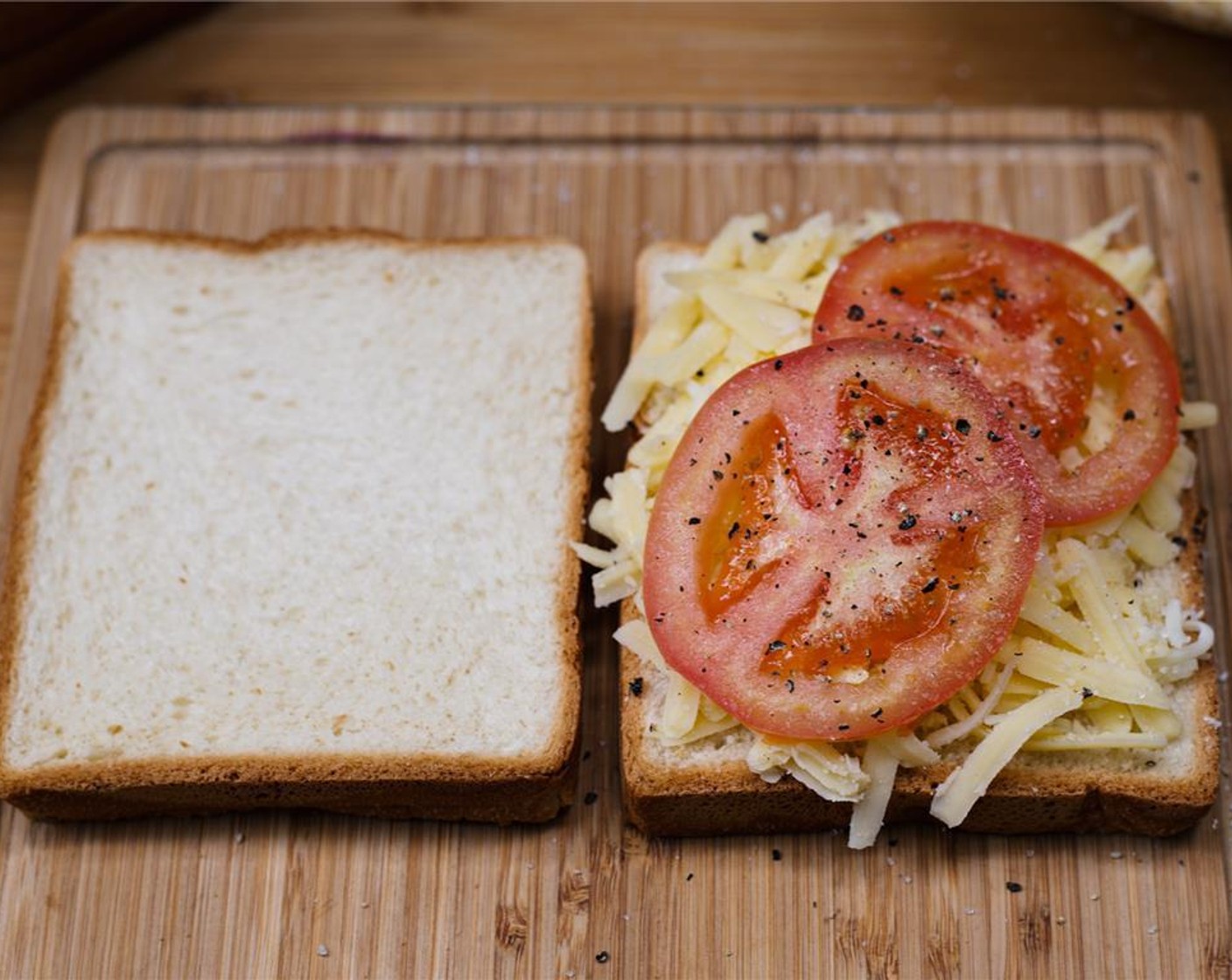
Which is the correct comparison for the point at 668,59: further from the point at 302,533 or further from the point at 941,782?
the point at 941,782

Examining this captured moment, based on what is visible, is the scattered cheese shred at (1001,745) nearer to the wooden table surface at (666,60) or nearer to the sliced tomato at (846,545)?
the sliced tomato at (846,545)

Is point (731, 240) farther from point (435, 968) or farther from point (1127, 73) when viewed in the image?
point (435, 968)

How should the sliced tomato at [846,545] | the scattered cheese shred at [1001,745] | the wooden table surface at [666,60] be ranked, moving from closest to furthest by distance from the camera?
1. the sliced tomato at [846,545]
2. the scattered cheese shred at [1001,745]
3. the wooden table surface at [666,60]

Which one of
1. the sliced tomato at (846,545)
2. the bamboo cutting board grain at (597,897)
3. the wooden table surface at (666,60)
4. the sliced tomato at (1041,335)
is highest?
the wooden table surface at (666,60)

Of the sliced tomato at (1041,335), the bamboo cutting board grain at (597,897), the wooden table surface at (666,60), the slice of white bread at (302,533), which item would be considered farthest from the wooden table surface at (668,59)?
the bamboo cutting board grain at (597,897)

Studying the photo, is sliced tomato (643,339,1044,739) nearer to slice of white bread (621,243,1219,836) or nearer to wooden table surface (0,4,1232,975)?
Answer: slice of white bread (621,243,1219,836)

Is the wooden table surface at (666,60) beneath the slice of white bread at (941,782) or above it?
above

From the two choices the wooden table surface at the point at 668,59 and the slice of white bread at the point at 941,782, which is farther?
the wooden table surface at the point at 668,59
